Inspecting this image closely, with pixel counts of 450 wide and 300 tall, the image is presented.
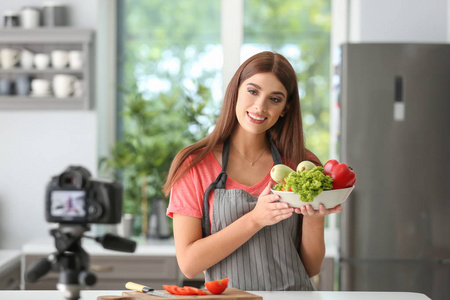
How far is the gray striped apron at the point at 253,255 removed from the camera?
1850 mm

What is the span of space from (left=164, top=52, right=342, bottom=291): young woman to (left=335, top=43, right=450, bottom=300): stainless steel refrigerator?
55.6 inches

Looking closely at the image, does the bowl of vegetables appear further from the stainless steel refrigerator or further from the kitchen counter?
the kitchen counter

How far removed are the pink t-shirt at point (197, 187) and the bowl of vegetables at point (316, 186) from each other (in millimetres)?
192

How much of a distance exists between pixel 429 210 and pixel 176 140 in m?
1.67

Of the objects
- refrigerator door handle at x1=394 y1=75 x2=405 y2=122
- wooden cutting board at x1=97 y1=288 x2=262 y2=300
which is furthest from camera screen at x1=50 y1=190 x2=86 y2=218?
refrigerator door handle at x1=394 y1=75 x2=405 y2=122

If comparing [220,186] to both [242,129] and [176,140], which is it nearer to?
[242,129]

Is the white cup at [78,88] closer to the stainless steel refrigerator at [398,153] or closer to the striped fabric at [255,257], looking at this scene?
the stainless steel refrigerator at [398,153]

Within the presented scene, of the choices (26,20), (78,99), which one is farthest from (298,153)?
(26,20)

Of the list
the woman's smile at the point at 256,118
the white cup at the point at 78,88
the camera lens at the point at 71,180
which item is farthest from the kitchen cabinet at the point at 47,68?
the camera lens at the point at 71,180

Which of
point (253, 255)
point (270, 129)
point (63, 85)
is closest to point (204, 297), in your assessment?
point (253, 255)

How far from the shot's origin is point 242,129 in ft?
6.54

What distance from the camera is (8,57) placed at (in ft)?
12.1

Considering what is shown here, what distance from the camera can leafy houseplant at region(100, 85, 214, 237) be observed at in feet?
12.5

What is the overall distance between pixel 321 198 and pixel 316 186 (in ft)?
0.18
